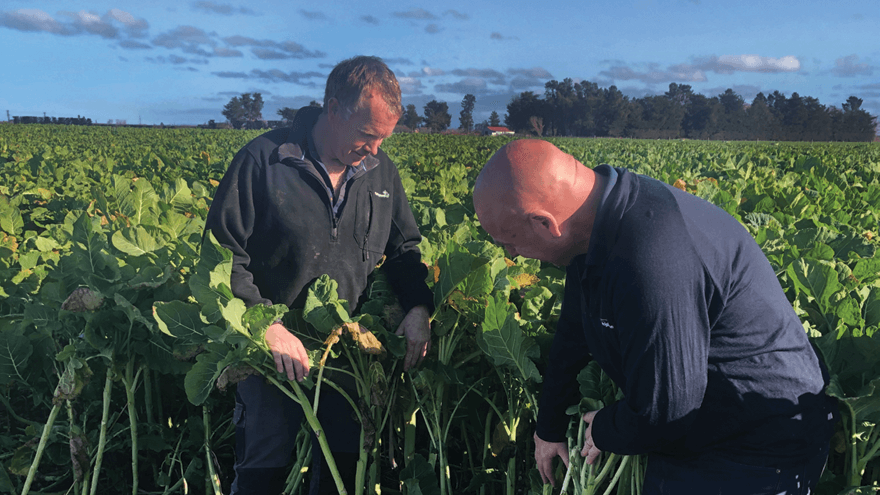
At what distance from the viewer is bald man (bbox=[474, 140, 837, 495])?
54.0 inches

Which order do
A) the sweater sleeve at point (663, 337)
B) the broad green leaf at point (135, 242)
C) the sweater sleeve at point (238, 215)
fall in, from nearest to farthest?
1. the sweater sleeve at point (663, 337)
2. the sweater sleeve at point (238, 215)
3. the broad green leaf at point (135, 242)

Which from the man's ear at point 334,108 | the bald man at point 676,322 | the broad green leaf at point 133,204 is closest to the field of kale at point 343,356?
the bald man at point 676,322

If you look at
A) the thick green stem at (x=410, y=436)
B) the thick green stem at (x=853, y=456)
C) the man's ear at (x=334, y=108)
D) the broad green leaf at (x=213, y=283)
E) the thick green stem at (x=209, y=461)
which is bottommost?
the thick green stem at (x=209, y=461)

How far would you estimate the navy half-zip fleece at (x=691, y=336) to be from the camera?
4.47 feet

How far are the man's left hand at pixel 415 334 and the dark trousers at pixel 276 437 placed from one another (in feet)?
1.42

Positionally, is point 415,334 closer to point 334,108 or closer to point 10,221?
point 334,108

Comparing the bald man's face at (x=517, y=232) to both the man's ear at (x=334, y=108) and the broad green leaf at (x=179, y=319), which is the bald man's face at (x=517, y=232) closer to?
the man's ear at (x=334, y=108)

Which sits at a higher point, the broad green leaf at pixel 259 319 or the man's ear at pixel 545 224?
the man's ear at pixel 545 224

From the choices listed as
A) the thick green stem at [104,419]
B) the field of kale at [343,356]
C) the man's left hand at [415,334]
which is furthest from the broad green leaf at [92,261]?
the man's left hand at [415,334]

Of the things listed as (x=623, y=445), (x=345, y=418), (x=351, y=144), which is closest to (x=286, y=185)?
(x=351, y=144)

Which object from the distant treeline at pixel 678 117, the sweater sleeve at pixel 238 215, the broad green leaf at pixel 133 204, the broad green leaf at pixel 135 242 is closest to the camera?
the sweater sleeve at pixel 238 215

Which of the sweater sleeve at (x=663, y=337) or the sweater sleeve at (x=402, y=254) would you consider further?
the sweater sleeve at (x=402, y=254)

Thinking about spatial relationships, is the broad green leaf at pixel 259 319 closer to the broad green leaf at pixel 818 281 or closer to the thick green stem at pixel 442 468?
the thick green stem at pixel 442 468

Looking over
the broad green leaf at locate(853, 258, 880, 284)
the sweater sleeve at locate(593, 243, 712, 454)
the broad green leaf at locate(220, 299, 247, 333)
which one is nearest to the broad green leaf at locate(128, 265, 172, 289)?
the broad green leaf at locate(220, 299, 247, 333)
